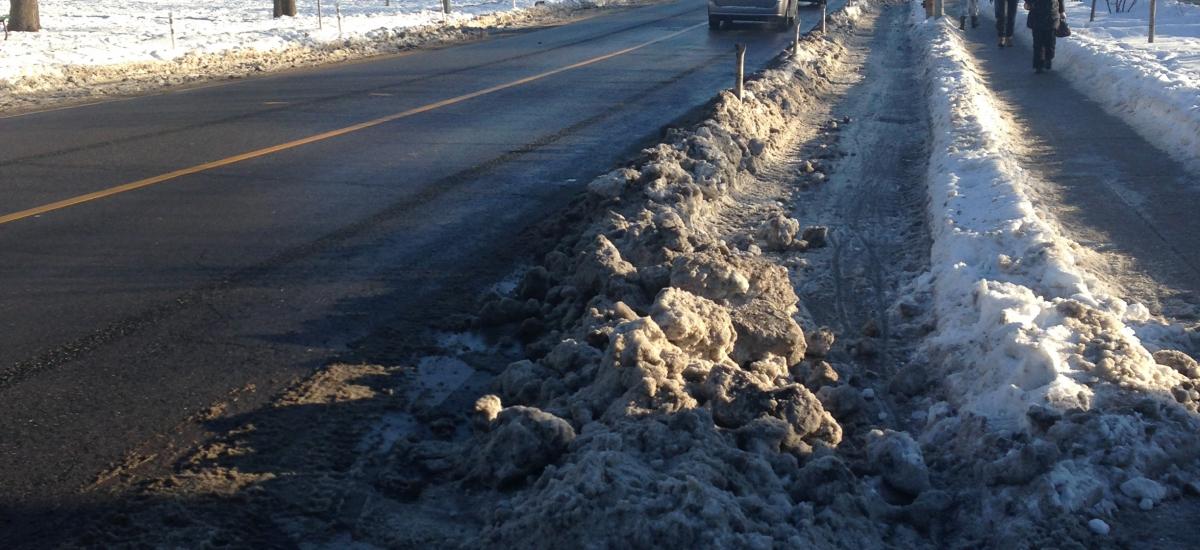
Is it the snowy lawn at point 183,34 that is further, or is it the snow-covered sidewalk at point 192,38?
the snowy lawn at point 183,34

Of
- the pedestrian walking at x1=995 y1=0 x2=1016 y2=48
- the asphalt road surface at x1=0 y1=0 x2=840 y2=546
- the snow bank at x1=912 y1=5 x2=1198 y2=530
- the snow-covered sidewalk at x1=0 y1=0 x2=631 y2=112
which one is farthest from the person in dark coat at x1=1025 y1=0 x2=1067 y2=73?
the snow-covered sidewalk at x1=0 y1=0 x2=631 y2=112

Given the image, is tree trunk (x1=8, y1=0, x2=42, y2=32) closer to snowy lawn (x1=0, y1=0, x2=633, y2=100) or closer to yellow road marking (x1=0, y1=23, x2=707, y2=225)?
snowy lawn (x1=0, y1=0, x2=633, y2=100)

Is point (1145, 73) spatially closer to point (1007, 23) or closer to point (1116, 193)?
point (1116, 193)

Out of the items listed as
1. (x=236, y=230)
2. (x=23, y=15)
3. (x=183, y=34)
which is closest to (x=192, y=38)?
(x=183, y=34)

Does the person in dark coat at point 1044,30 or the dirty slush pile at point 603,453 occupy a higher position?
the person in dark coat at point 1044,30

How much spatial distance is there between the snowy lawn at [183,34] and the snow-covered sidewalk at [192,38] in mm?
22

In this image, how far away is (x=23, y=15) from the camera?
23.9 meters

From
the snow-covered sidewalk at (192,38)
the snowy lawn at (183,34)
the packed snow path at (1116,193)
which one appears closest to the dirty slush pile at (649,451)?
the packed snow path at (1116,193)

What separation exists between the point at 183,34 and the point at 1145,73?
1915 centimetres

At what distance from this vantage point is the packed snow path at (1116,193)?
718 centimetres

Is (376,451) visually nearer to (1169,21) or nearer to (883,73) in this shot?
(883,73)

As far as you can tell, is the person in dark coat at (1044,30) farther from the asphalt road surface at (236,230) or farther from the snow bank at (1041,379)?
the snow bank at (1041,379)

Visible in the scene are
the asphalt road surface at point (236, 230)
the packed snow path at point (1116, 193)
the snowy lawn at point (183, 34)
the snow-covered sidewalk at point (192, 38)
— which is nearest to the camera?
the asphalt road surface at point (236, 230)

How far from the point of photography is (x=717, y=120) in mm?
12055
